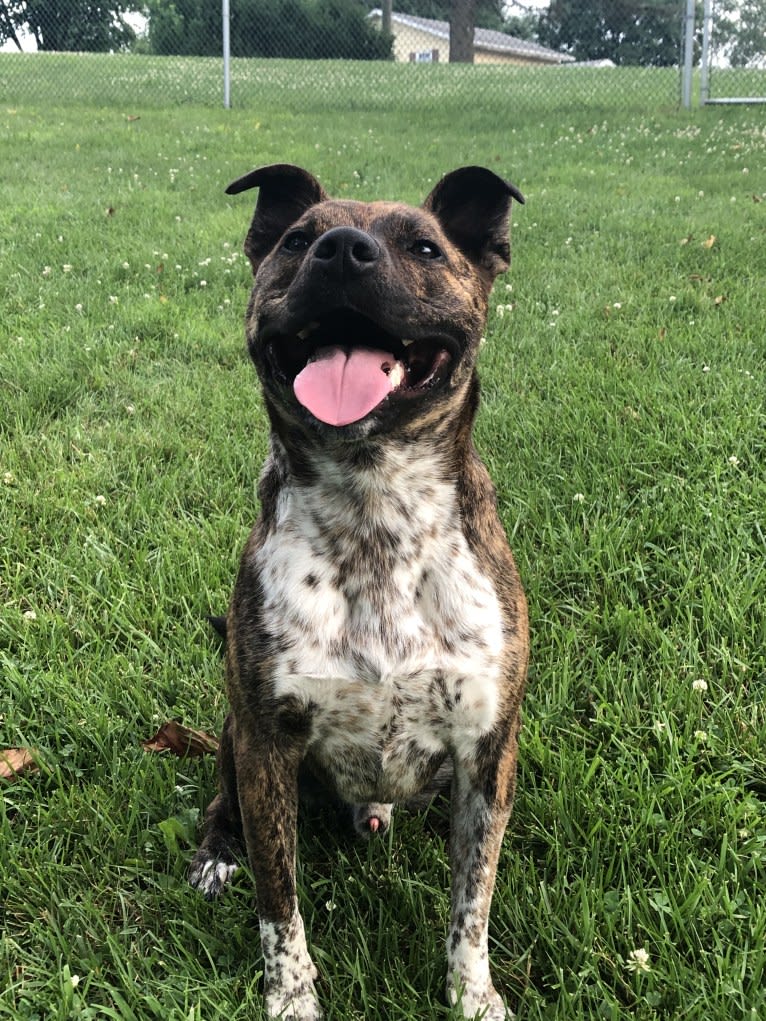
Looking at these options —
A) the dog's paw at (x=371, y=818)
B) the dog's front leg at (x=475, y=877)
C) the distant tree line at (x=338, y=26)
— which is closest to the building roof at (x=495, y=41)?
the distant tree line at (x=338, y=26)

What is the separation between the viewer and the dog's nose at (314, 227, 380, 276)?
1.99 meters

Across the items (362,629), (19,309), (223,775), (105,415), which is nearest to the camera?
(362,629)

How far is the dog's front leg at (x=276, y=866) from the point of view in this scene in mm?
A: 2109

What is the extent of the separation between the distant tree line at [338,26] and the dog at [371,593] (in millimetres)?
14015

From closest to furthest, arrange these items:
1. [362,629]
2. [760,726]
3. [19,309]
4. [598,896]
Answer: [362,629], [598,896], [760,726], [19,309]

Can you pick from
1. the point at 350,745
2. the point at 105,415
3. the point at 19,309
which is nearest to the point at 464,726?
the point at 350,745

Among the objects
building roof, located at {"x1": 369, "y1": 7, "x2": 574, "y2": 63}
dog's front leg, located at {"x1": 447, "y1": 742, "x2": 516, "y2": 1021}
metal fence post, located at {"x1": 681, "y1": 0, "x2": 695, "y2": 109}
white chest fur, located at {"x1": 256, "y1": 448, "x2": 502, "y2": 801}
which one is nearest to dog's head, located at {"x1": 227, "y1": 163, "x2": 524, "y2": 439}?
white chest fur, located at {"x1": 256, "y1": 448, "x2": 502, "y2": 801}

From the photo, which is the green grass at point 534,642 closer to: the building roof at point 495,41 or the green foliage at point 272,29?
the green foliage at point 272,29

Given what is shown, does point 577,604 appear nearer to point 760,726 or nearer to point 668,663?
point 668,663

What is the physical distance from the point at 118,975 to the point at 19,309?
5.11 m

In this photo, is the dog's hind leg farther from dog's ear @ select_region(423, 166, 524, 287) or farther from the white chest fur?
dog's ear @ select_region(423, 166, 524, 287)

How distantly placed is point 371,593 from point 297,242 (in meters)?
1.03

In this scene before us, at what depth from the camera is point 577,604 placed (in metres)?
3.35

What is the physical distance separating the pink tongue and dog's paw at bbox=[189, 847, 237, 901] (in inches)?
54.3
